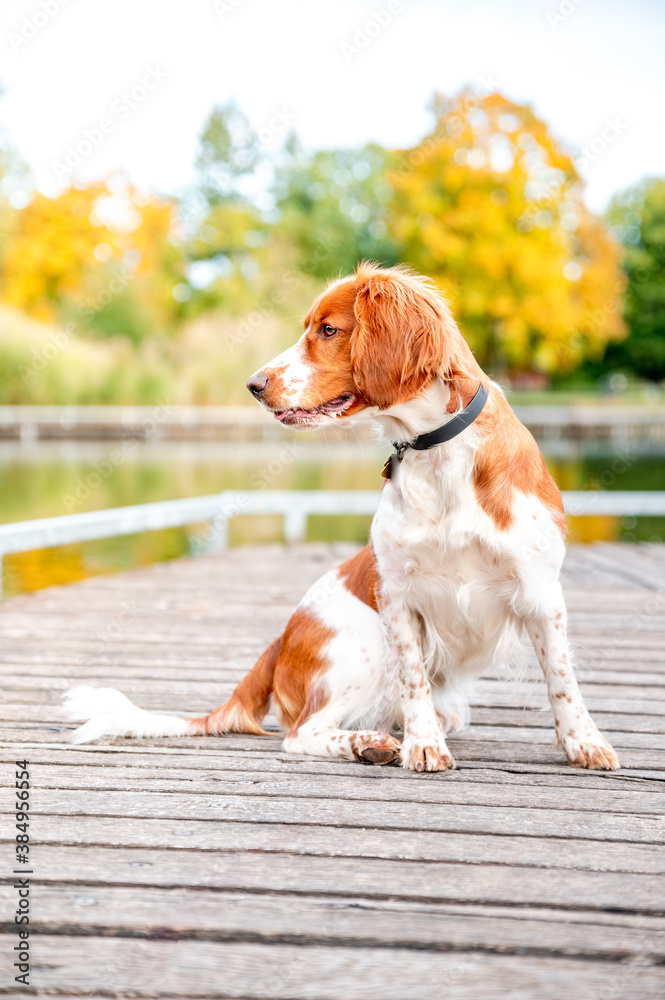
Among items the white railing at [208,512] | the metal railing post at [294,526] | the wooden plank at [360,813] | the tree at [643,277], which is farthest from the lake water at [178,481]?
the tree at [643,277]

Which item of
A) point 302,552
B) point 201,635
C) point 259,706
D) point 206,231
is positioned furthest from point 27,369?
point 259,706

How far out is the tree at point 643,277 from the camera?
118 ft

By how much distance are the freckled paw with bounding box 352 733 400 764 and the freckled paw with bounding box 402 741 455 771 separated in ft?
0.11

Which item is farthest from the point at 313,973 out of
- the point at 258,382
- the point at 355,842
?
the point at 258,382

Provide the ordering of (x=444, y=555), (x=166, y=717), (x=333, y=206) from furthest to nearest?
1. (x=333, y=206)
2. (x=166, y=717)
3. (x=444, y=555)

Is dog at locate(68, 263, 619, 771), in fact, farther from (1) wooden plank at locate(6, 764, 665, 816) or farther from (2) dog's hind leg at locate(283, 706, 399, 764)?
(1) wooden plank at locate(6, 764, 665, 816)

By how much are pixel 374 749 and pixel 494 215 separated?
2390cm

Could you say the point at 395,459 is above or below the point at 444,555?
above

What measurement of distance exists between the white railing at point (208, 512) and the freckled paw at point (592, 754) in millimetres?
3091

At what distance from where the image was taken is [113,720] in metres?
2.51

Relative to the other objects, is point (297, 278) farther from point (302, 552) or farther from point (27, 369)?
point (302, 552)

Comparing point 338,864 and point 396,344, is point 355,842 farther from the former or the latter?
point 396,344

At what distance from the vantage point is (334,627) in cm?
250

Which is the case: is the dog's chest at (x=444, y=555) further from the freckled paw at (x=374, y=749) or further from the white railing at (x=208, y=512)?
the white railing at (x=208, y=512)
